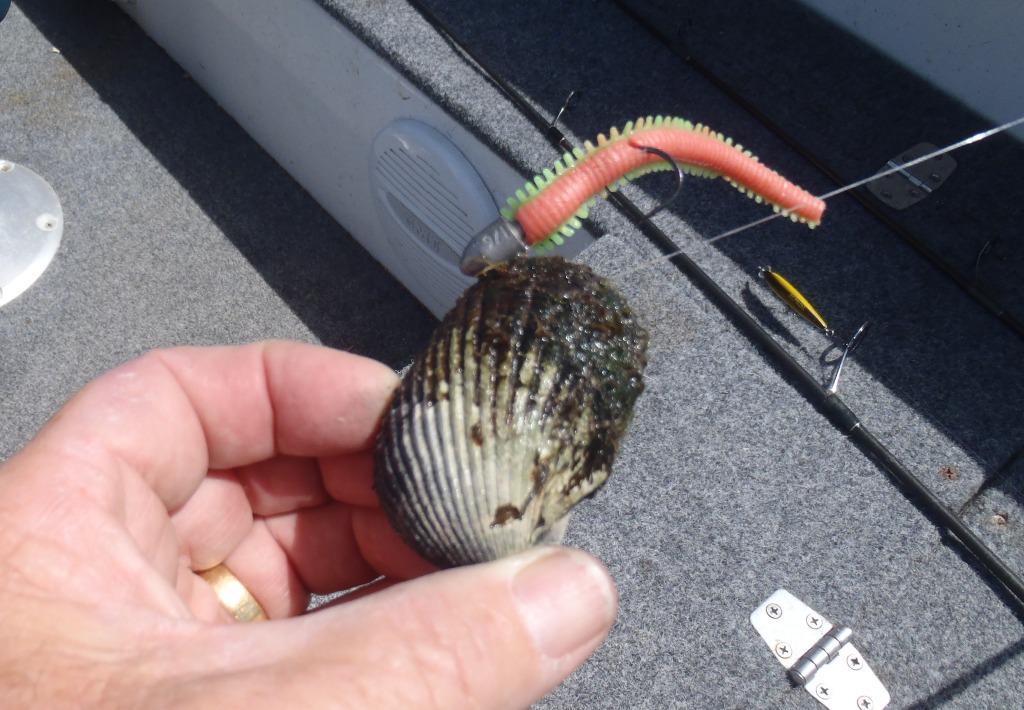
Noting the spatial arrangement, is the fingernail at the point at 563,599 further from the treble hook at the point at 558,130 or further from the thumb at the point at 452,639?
the treble hook at the point at 558,130

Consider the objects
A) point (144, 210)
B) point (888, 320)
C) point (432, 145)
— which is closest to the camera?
point (888, 320)

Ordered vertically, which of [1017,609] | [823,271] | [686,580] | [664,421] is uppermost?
[823,271]

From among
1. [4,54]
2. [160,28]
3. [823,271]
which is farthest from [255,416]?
[4,54]

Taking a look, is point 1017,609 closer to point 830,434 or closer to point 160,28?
point 830,434

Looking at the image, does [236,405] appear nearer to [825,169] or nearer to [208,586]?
[208,586]

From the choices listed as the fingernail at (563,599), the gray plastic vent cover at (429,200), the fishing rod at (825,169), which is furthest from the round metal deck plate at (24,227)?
the fingernail at (563,599)
